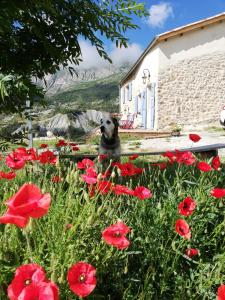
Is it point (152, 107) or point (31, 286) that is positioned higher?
point (152, 107)

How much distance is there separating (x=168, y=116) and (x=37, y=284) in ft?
64.5

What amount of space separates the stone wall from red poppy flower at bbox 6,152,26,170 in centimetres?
1804

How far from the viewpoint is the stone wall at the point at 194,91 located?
20141 millimetres

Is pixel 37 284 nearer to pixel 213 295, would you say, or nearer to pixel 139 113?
pixel 213 295

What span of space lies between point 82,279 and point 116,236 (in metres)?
0.28

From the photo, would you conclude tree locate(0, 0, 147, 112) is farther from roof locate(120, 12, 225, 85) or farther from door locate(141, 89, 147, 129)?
door locate(141, 89, 147, 129)

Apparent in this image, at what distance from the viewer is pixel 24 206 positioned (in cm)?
87

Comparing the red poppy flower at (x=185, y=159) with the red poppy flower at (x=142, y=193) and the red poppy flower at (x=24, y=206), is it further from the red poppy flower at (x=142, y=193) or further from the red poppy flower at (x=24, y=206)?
the red poppy flower at (x=24, y=206)

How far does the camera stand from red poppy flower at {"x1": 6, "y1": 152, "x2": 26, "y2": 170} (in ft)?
7.61

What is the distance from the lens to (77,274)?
44.1 inches

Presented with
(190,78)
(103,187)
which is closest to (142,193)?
(103,187)

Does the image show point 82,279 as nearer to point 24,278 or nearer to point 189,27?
point 24,278

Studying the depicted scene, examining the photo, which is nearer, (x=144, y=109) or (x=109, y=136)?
(x=109, y=136)

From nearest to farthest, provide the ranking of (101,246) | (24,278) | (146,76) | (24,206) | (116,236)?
(24,206) → (24,278) → (116,236) → (101,246) → (146,76)
